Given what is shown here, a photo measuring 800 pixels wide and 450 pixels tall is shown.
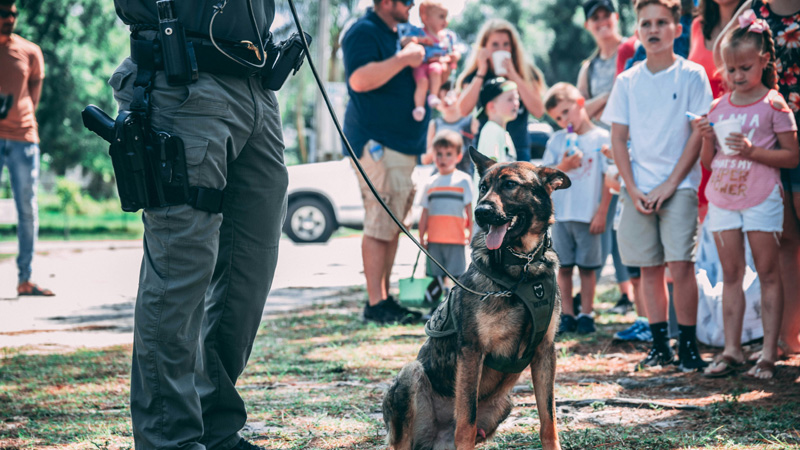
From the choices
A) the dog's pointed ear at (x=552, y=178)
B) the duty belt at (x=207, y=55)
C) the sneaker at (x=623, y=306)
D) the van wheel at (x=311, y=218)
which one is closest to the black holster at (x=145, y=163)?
the duty belt at (x=207, y=55)

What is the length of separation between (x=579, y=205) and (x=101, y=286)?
6.25m

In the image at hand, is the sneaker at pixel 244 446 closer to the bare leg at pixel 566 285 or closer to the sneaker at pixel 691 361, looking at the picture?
the sneaker at pixel 691 361

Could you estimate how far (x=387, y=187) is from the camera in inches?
260

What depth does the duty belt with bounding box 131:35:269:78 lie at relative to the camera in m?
2.81

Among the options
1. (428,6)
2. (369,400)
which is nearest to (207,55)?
(369,400)

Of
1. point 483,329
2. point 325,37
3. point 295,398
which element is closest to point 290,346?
point 295,398

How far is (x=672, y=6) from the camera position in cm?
504

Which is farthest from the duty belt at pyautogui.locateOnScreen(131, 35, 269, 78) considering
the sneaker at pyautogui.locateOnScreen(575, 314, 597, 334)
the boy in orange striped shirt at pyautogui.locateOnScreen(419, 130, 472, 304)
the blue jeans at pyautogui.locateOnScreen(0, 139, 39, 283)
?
the blue jeans at pyautogui.locateOnScreen(0, 139, 39, 283)

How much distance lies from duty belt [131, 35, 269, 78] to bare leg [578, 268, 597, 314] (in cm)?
404

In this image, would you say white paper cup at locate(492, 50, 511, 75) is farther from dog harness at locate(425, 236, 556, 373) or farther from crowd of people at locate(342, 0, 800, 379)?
dog harness at locate(425, 236, 556, 373)

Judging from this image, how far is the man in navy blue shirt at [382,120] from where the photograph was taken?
6.54 m

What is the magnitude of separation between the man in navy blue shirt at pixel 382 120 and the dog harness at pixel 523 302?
321 cm

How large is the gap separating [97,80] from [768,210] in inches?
917

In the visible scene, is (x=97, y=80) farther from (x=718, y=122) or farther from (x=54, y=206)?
(x=718, y=122)
